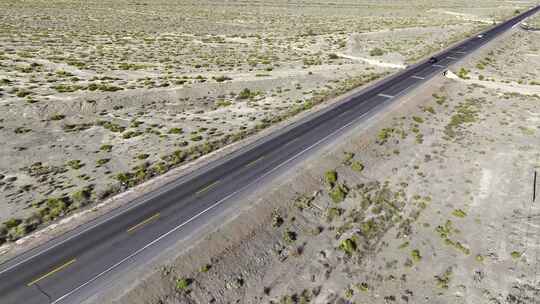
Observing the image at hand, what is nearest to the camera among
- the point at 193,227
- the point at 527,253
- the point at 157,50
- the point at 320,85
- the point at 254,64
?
the point at 527,253

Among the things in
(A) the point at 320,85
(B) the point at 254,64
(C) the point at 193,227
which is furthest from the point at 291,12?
(C) the point at 193,227

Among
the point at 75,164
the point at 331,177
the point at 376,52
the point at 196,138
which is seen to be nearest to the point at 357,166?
the point at 331,177

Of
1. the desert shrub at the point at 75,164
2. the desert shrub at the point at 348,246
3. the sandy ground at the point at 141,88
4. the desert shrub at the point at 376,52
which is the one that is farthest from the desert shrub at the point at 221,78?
the desert shrub at the point at 348,246

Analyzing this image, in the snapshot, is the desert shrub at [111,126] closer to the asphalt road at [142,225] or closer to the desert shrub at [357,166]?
the asphalt road at [142,225]

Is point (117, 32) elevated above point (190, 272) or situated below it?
above

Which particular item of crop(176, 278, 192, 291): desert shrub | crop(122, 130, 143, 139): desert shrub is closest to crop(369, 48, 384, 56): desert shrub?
crop(122, 130, 143, 139): desert shrub

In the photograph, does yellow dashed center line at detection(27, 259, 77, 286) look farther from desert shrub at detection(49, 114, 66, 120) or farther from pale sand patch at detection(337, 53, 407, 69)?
pale sand patch at detection(337, 53, 407, 69)

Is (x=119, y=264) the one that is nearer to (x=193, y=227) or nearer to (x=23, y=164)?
(x=193, y=227)
